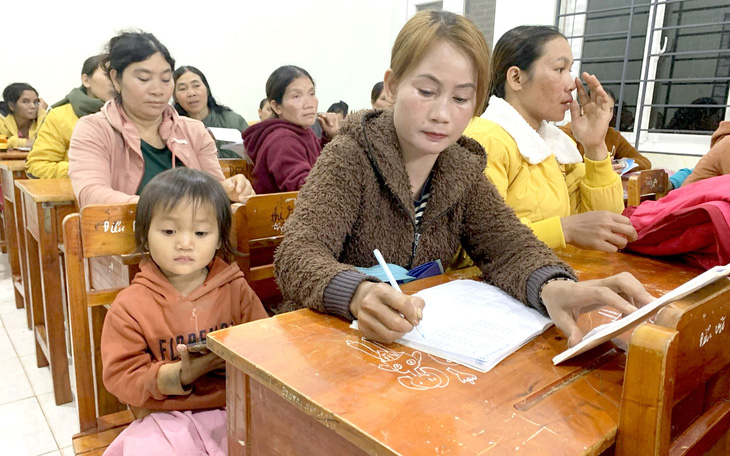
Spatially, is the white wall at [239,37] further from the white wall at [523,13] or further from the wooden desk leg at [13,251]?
the wooden desk leg at [13,251]

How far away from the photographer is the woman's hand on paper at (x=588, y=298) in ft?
2.52

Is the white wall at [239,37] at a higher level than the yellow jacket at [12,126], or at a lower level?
higher

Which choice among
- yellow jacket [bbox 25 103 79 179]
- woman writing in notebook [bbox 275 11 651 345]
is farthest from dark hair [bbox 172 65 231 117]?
woman writing in notebook [bbox 275 11 651 345]

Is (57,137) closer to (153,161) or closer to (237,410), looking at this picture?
(153,161)

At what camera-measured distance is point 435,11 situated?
1.06m

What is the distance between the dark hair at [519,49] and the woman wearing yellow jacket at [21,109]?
443 cm

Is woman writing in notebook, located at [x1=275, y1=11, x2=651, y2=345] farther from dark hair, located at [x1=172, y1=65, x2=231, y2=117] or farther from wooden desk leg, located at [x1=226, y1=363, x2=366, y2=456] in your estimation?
dark hair, located at [x1=172, y1=65, x2=231, y2=117]

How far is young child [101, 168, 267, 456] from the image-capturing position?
1027 millimetres

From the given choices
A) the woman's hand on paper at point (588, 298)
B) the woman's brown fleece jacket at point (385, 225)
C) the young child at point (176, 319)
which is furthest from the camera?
the young child at point (176, 319)

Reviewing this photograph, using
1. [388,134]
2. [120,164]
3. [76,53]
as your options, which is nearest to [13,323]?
[120,164]

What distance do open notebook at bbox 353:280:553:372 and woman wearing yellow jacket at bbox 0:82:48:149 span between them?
489cm

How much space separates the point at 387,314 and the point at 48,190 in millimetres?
1670

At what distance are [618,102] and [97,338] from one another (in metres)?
4.75

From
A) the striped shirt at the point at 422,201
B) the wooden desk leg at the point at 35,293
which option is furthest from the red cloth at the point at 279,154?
the striped shirt at the point at 422,201
